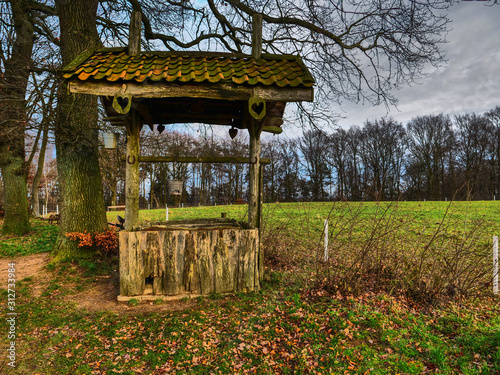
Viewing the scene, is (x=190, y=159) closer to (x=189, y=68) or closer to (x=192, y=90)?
(x=192, y=90)

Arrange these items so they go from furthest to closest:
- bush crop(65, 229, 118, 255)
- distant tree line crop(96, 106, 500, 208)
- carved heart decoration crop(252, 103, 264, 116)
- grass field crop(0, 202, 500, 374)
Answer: distant tree line crop(96, 106, 500, 208) → bush crop(65, 229, 118, 255) → carved heart decoration crop(252, 103, 264, 116) → grass field crop(0, 202, 500, 374)

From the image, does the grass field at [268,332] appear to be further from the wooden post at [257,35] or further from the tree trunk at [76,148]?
the wooden post at [257,35]

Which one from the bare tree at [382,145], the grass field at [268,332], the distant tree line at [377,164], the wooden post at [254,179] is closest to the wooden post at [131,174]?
the grass field at [268,332]

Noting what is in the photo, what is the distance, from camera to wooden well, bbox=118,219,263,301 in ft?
13.9

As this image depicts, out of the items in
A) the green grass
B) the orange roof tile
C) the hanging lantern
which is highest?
the orange roof tile

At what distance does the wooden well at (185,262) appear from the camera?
4238 millimetres

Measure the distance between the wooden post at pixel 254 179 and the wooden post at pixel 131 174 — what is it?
193cm

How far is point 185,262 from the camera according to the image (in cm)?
431

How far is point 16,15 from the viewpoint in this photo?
802 centimetres

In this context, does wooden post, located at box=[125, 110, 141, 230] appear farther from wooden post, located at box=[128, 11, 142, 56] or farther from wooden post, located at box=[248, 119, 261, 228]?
wooden post, located at box=[248, 119, 261, 228]

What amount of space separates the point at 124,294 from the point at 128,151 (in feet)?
7.44

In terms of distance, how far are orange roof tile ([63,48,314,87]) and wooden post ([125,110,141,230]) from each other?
752 millimetres

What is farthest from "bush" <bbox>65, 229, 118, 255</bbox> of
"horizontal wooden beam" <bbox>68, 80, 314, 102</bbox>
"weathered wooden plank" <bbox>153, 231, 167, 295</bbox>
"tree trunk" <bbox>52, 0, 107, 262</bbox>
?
"horizontal wooden beam" <bbox>68, 80, 314, 102</bbox>

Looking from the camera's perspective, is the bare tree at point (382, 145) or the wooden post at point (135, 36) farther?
the bare tree at point (382, 145)
